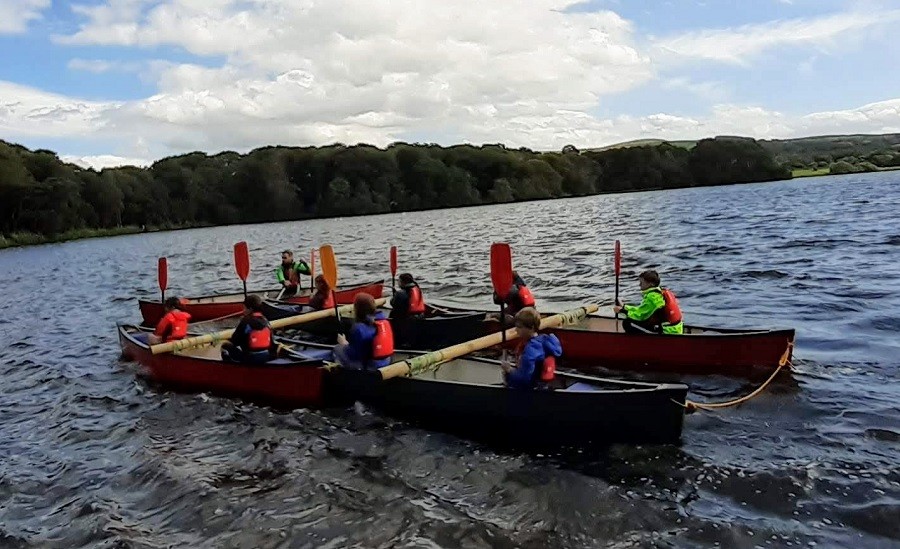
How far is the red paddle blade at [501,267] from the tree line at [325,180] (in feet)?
239

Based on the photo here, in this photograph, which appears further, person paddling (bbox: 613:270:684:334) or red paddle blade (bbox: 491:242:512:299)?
person paddling (bbox: 613:270:684:334)

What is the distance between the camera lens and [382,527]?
7.80 m

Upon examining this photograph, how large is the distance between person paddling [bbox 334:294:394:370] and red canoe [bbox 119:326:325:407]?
678mm

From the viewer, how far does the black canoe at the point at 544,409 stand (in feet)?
28.6

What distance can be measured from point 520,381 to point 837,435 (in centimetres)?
411

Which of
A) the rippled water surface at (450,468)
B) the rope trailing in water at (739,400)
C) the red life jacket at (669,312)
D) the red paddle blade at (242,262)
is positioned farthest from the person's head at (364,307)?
the red paddle blade at (242,262)

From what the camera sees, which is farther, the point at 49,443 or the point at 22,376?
the point at 22,376

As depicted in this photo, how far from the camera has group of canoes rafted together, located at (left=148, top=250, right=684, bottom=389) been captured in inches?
363

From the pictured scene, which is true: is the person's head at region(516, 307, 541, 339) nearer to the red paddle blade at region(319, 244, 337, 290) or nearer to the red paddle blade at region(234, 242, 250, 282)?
the red paddle blade at region(319, 244, 337, 290)

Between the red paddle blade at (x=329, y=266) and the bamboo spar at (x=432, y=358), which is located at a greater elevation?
the red paddle blade at (x=329, y=266)

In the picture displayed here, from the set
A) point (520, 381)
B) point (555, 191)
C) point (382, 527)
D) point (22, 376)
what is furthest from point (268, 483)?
point (555, 191)

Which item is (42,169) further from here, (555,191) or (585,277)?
(585,277)

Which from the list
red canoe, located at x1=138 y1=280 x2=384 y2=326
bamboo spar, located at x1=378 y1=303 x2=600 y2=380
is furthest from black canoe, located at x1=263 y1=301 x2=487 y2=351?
red canoe, located at x1=138 y1=280 x2=384 y2=326

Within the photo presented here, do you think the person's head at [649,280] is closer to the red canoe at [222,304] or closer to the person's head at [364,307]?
the person's head at [364,307]
